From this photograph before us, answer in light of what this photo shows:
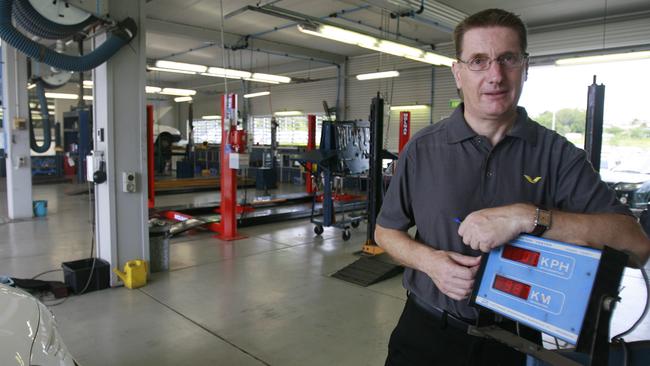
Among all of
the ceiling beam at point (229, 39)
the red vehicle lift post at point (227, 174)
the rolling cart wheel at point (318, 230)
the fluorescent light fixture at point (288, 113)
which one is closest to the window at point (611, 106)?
the rolling cart wheel at point (318, 230)

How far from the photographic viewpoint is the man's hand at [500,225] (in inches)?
39.7

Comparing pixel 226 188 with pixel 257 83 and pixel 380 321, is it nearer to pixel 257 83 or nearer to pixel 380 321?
pixel 380 321

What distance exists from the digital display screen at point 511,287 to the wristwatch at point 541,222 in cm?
12

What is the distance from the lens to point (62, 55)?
12.6ft

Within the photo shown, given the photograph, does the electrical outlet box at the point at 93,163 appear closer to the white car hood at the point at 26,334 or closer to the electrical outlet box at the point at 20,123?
the white car hood at the point at 26,334

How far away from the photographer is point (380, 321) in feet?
11.9

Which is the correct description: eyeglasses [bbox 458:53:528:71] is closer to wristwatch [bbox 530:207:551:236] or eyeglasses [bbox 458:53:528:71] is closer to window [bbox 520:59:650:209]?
wristwatch [bbox 530:207:551:236]

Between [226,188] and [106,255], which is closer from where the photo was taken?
[106,255]

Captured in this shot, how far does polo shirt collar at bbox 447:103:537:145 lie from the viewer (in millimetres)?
1190

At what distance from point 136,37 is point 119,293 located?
2502mm

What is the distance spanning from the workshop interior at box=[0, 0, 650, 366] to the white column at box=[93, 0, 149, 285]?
1 centimetres

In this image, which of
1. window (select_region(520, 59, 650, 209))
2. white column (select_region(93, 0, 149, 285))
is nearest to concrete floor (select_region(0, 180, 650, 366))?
white column (select_region(93, 0, 149, 285))

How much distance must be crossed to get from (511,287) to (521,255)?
0.26 feet

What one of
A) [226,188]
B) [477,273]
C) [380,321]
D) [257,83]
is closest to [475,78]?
[477,273]
